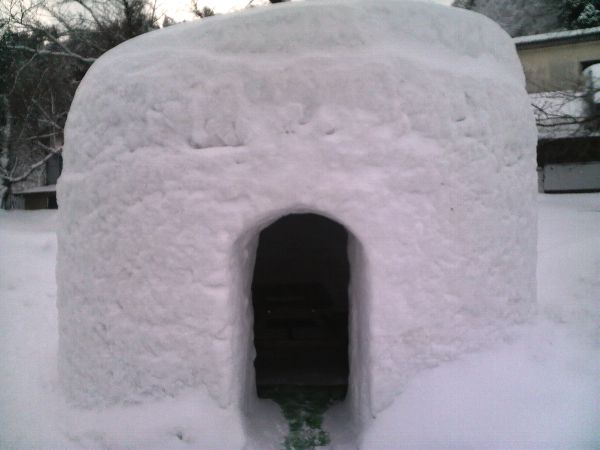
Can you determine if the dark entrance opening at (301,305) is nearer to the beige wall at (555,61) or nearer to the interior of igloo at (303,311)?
the interior of igloo at (303,311)

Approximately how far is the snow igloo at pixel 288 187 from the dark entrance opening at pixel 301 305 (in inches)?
58.5

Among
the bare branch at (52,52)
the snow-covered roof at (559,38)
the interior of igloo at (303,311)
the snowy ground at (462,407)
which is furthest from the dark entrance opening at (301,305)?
the bare branch at (52,52)

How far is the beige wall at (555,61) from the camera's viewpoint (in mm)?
11789

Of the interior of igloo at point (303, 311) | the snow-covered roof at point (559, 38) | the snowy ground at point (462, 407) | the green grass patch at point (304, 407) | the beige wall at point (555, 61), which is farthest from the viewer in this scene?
the beige wall at point (555, 61)

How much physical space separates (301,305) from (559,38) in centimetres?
1157

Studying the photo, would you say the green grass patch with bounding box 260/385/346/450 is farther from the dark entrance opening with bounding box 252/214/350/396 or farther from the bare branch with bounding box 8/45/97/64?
the bare branch with bounding box 8/45/97/64

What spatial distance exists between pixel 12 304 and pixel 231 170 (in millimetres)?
4061

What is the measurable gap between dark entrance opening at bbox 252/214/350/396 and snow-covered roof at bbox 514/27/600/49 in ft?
32.0

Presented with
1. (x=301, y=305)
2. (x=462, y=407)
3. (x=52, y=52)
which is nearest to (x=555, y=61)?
(x=301, y=305)

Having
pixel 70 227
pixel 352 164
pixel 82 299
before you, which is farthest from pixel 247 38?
pixel 82 299

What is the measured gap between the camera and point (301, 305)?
5.48 meters

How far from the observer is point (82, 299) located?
3.01 meters

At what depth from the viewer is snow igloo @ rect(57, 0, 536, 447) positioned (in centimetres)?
264

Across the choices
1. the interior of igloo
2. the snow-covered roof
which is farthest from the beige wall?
the interior of igloo
